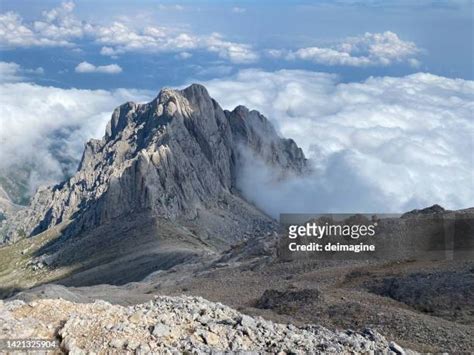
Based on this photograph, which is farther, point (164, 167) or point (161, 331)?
point (164, 167)

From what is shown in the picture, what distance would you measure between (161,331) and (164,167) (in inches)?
4940

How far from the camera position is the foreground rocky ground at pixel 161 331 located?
19.5 m

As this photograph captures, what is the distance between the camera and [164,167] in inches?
5674

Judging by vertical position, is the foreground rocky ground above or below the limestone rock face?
below

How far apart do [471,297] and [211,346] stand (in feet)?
66.5

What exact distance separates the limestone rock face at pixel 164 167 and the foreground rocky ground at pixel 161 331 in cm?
10935

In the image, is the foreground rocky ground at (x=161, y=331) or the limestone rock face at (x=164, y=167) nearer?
the foreground rocky ground at (x=161, y=331)

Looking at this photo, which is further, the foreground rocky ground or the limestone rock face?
the limestone rock face

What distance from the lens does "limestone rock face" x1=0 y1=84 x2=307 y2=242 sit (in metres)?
140

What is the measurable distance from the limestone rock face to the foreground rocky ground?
109351 mm

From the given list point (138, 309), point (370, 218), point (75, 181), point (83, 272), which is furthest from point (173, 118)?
point (138, 309)

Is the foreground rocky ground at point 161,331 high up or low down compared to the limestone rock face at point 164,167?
down

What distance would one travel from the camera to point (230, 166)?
183125 mm

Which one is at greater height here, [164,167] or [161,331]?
[164,167]
